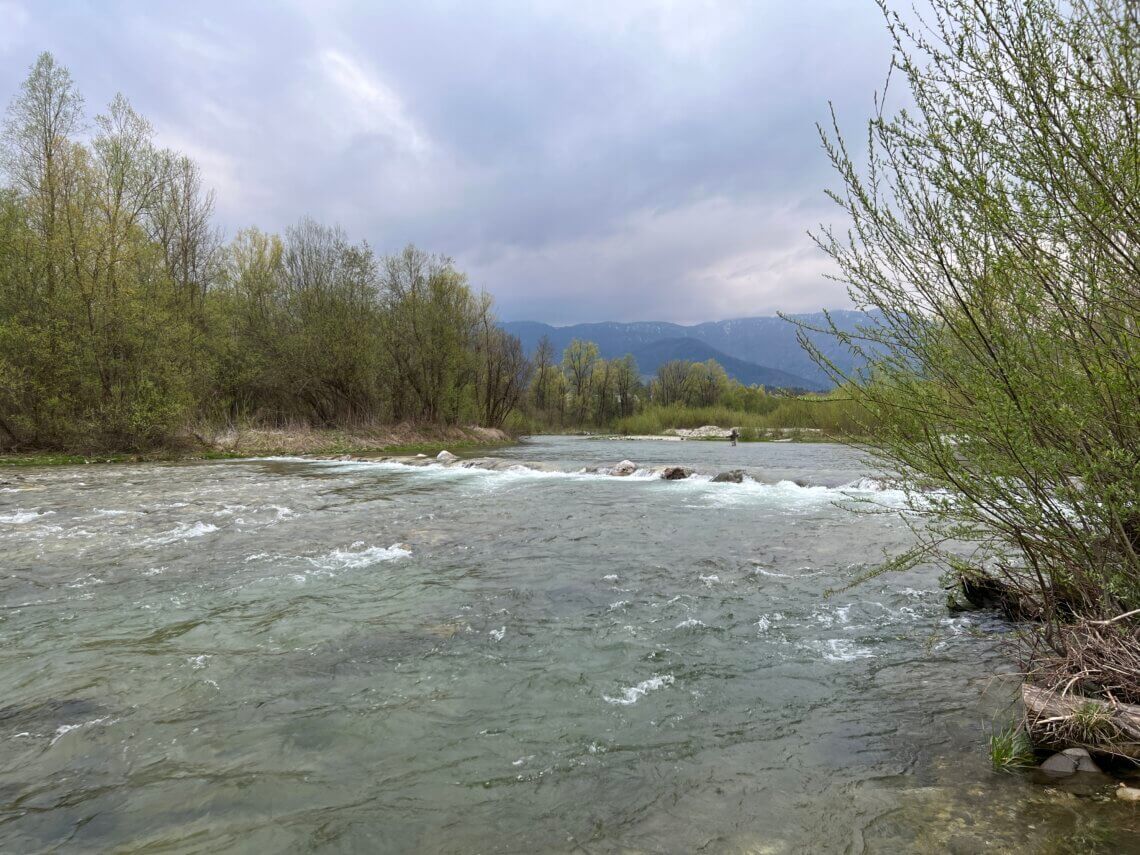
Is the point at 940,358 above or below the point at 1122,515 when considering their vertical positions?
above

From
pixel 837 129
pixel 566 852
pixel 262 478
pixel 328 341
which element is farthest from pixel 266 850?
pixel 328 341

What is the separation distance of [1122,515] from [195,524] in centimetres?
1092

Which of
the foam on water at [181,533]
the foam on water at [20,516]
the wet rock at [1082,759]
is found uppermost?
the foam on water at [20,516]

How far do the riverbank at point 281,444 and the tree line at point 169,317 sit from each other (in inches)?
33.2

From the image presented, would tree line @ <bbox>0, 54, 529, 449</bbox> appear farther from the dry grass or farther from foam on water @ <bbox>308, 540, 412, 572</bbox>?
foam on water @ <bbox>308, 540, 412, 572</bbox>

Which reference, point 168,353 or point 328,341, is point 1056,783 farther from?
point 328,341

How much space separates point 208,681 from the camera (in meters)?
3.88

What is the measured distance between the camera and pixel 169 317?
2138 cm

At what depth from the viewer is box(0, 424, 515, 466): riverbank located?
19.2m

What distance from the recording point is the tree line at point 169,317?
19.0m

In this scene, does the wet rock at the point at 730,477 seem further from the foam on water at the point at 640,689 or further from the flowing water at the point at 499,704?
the foam on water at the point at 640,689

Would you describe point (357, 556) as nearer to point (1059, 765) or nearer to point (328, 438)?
point (1059, 765)

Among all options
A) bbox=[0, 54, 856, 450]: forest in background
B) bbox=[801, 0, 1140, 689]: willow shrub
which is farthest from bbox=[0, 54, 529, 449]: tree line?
bbox=[801, 0, 1140, 689]: willow shrub

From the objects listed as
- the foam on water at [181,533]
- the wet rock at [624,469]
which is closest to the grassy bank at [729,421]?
the wet rock at [624,469]
